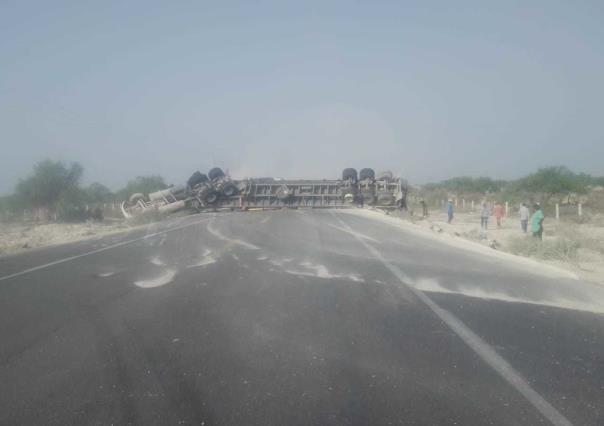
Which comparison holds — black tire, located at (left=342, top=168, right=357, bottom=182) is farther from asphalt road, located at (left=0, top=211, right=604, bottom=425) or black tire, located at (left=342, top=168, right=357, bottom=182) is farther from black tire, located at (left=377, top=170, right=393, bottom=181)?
asphalt road, located at (left=0, top=211, right=604, bottom=425)

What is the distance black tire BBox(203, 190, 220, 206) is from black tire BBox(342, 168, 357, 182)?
28.5 ft

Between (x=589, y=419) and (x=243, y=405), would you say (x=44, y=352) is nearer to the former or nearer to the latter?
(x=243, y=405)

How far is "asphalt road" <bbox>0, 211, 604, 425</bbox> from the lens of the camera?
3865 millimetres

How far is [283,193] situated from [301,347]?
1078 inches

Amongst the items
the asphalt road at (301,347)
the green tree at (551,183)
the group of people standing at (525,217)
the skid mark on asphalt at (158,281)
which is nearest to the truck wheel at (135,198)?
the group of people standing at (525,217)

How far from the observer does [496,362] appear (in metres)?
4.80

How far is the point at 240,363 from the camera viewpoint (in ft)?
15.8

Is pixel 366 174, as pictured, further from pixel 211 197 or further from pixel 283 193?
pixel 211 197

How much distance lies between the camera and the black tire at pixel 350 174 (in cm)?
3231

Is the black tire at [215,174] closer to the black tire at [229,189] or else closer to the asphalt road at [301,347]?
the black tire at [229,189]

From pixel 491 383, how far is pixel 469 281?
5.16 m

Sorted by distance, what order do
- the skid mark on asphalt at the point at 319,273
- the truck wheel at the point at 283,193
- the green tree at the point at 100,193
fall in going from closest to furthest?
the skid mark on asphalt at the point at 319,273 < the truck wheel at the point at 283,193 < the green tree at the point at 100,193

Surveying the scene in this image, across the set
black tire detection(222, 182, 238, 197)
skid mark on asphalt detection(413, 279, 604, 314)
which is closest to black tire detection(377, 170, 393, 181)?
black tire detection(222, 182, 238, 197)

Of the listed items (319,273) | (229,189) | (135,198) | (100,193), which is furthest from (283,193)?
(100,193)
